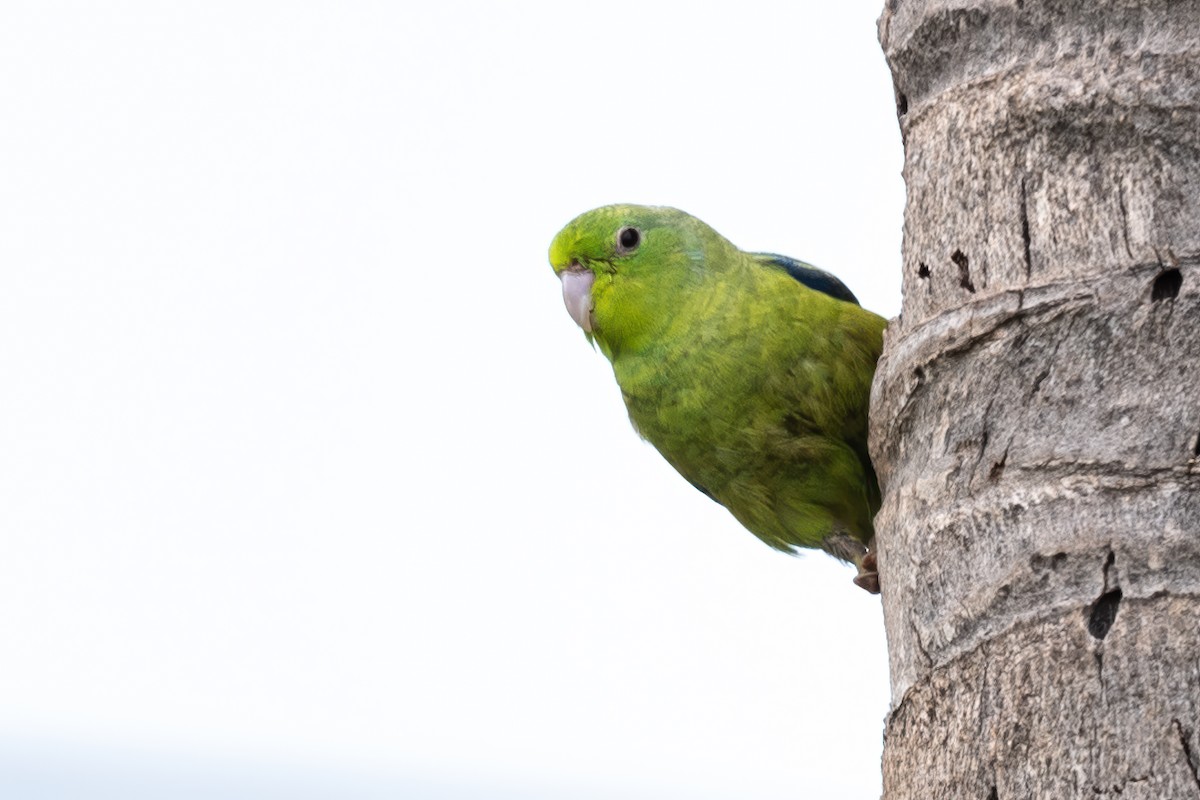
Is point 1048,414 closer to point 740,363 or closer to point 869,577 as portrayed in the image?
point 740,363

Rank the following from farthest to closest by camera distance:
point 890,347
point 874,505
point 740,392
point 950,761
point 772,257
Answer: point 772,257 < point 874,505 < point 740,392 < point 890,347 < point 950,761

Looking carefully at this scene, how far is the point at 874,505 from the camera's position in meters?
5.14

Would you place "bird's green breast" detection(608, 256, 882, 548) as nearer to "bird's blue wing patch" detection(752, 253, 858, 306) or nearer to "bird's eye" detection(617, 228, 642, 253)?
"bird's blue wing patch" detection(752, 253, 858, 306)

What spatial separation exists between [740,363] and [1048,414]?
1861mm

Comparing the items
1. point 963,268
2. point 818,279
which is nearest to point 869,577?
point 818,279

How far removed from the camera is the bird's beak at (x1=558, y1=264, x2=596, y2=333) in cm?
542

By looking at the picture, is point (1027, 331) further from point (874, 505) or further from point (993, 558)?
point (874, 505)

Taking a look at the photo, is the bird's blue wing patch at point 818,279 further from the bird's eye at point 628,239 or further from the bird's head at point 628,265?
the bird's eye at point 628,239

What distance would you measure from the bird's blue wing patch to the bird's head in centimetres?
27

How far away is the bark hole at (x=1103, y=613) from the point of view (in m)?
2.77

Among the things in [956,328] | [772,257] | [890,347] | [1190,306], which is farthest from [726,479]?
[1190,306]

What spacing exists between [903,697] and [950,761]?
26cm

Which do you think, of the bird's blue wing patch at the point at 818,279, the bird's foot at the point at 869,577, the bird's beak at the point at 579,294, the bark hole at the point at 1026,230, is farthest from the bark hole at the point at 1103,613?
the bird's beak at the point at 579,294

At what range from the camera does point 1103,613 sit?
9.16 ft
